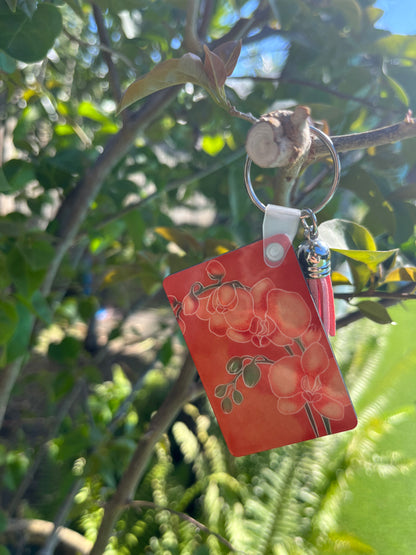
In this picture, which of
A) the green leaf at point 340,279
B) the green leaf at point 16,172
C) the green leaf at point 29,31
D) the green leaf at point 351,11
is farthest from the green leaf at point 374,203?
the green leaf at point 16,172

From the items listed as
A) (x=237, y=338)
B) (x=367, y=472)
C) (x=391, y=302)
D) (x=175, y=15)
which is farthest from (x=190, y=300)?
(x=175, y=15)

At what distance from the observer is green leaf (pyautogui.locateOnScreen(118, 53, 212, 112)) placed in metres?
0.31

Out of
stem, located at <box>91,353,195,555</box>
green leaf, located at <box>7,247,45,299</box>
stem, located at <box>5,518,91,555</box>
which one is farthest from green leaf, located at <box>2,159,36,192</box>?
stem, located at <box>5,518,91,555</box>

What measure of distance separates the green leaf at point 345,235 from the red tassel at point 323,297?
3 centimetres

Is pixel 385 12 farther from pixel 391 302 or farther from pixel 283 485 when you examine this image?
pixel 283 485

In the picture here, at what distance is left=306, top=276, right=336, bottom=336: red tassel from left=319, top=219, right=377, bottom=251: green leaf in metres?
0.03

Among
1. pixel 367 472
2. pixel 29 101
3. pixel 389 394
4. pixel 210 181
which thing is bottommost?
pixel 367 472

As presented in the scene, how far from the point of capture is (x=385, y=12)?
60 cm

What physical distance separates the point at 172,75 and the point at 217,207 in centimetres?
56

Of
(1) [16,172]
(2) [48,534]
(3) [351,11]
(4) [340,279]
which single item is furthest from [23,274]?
(2) [48,534]

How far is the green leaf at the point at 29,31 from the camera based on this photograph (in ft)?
1.36

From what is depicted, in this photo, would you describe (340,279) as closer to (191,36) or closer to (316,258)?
(316,258)

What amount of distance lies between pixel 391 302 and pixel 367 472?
0.42 metres

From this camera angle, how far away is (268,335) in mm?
366
